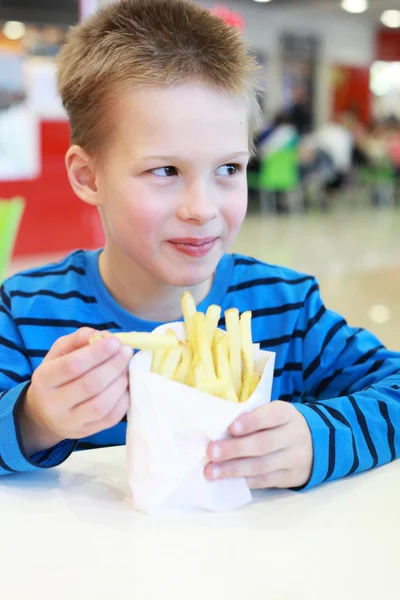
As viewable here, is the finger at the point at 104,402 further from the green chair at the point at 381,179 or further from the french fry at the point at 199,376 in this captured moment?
the green chair at the point at 381,179

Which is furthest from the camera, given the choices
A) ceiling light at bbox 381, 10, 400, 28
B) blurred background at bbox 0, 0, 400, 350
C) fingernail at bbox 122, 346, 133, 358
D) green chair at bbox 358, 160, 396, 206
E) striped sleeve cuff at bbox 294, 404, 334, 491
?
ceiling light at bbox 381, 10, 400, 28

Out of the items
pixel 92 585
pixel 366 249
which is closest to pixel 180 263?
pixel 92 585

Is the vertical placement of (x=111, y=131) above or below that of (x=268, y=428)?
above

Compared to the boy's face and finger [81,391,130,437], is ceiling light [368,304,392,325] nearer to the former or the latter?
the boy's face

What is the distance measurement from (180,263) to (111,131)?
0.22 metres

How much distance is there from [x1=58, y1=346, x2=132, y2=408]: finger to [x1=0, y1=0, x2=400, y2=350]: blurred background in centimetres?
69

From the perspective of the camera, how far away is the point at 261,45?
45.8ft

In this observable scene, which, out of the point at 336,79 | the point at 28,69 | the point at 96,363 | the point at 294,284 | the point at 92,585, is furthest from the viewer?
the point at 336,79

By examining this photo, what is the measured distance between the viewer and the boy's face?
102 centimetres

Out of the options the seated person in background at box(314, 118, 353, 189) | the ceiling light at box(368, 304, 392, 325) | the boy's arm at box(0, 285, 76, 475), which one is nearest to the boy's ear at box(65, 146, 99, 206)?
the boy's arm at box(0, 285, 76, 475)

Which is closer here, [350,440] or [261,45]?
[350,440]

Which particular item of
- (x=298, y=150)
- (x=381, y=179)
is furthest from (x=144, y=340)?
(x=381, y=179)

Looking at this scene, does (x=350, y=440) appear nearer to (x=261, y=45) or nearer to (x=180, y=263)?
(x=180, y=263)

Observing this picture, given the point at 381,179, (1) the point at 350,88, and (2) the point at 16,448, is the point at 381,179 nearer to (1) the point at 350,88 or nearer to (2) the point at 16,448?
(1) the point at 350,88
